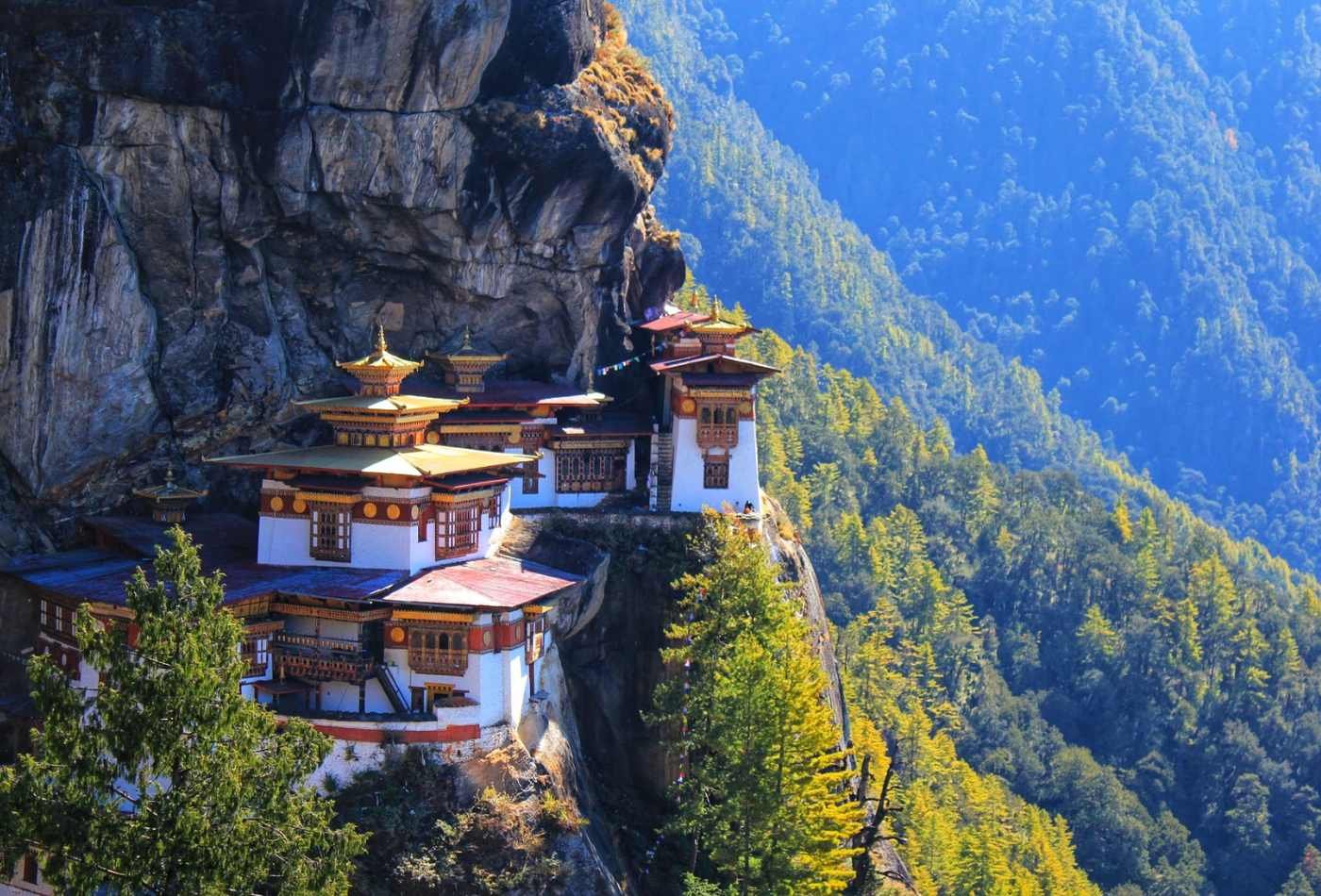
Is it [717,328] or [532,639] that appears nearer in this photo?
[532,639]

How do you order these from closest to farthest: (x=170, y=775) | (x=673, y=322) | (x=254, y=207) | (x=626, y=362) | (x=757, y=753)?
1. (x=170, y=775)
2. (x=757, y=753)
3. (x=254, y=207)
4. (x=673, y=322)
5. (x=626, y=362)

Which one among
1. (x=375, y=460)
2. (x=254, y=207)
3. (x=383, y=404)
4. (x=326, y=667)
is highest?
(x=254, y=207)

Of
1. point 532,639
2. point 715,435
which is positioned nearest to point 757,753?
point 532,639

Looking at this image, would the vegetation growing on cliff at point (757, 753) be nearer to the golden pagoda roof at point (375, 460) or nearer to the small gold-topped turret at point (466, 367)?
the golden pagoda roof at point (375, 460)

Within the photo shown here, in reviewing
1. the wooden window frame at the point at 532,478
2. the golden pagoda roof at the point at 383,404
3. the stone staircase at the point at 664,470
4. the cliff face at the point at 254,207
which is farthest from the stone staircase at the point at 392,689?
the stone staircase at the point at 664,470

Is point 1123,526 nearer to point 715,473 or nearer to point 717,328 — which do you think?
point 717,328

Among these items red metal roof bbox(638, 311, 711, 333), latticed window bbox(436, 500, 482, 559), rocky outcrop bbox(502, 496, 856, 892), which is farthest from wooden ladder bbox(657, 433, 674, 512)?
latticed window bbox(436, 500, 482, 559)
